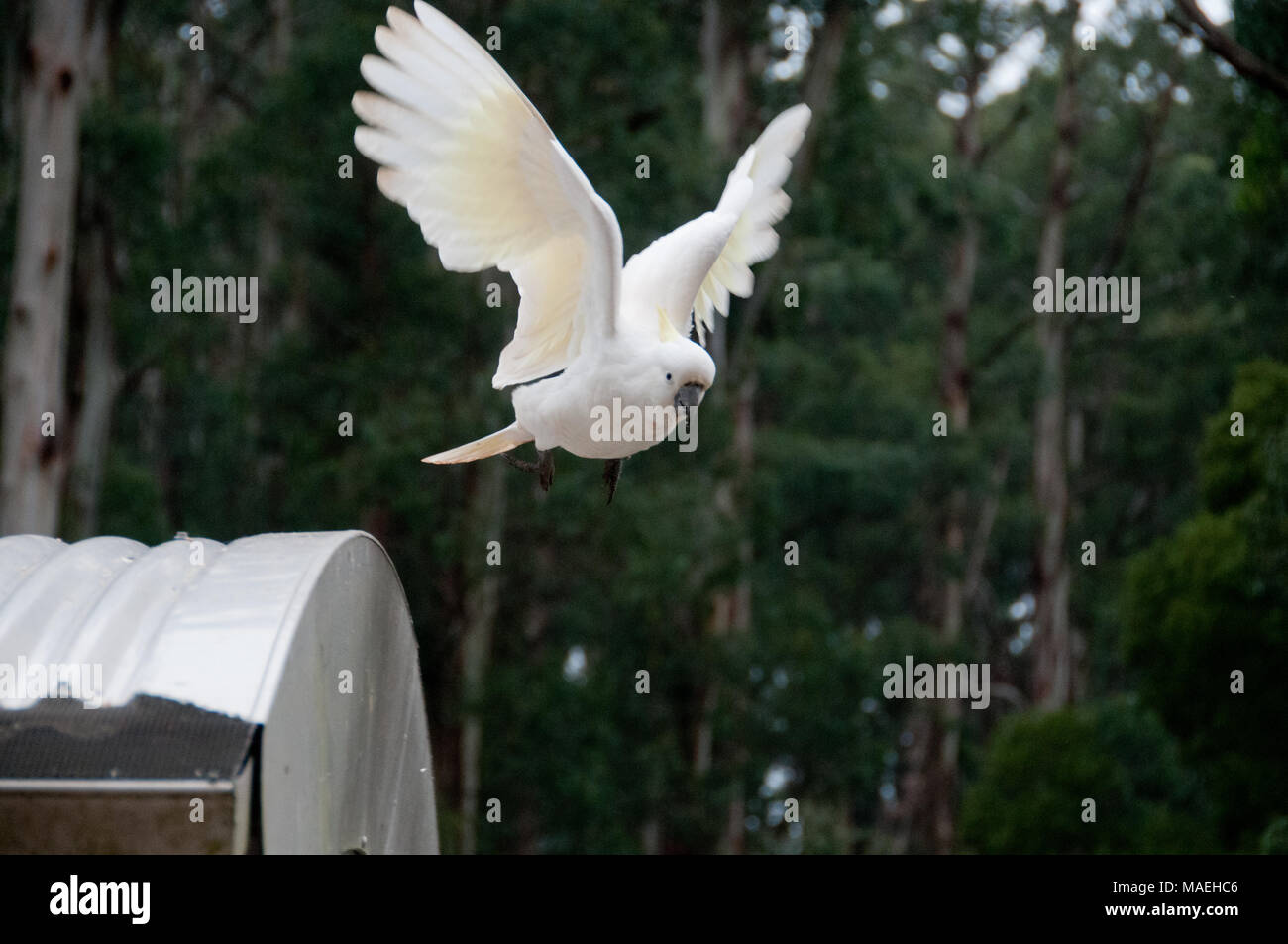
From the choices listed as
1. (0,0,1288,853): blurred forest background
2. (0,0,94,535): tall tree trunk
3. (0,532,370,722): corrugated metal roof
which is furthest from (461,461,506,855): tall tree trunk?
(0,532,370,722): corrugated metal roof

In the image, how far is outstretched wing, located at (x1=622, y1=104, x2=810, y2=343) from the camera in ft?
19.7

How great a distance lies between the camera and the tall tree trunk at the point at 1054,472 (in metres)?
23.0

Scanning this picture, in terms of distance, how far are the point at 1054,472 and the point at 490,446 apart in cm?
1833

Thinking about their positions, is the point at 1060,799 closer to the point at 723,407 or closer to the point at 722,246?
the point at 723,407

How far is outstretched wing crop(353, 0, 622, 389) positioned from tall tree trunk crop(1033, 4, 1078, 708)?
17.6 metres

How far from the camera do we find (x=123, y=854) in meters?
4.15

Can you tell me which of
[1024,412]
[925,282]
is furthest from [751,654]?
[925,282]

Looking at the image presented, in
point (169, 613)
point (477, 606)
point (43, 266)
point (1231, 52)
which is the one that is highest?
point (1231, 52)

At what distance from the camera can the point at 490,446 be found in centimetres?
643

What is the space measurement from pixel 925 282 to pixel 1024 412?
3.13 m

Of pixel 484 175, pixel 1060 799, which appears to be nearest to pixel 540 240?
pixel 484 175

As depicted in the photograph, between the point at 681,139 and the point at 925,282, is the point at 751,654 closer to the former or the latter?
the point at 681,139

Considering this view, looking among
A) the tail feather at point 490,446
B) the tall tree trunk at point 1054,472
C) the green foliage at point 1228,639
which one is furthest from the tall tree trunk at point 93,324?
the tall tree trunk at point 1054,472

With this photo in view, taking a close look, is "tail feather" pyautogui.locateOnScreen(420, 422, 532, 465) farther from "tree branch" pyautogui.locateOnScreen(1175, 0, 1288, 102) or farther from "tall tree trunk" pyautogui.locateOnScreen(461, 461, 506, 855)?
"tall tree trunk" pyautogui.locateOnScreen(461, 461, 506, 855)
